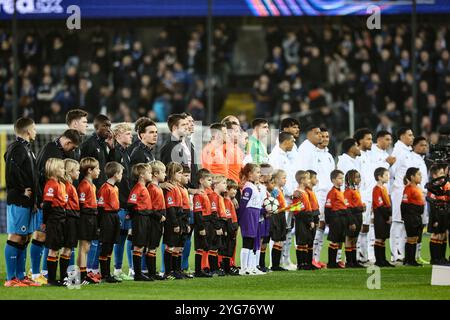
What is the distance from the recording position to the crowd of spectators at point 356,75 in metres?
22.1

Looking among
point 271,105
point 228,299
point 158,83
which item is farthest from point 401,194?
point 158,83

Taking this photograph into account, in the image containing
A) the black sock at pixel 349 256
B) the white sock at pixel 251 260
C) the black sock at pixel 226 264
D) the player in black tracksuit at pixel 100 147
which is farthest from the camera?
the black sock at pixel 349 256

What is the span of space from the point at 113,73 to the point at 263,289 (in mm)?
12928

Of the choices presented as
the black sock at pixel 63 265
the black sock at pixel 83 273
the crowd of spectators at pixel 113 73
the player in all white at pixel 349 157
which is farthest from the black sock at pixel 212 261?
the crowd of spectators at pixel 113 73

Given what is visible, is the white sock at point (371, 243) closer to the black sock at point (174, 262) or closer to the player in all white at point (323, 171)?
the player in all white at point (323, 171)

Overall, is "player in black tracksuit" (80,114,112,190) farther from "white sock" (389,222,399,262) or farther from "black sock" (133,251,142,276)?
"white sock" (389,222,399,262)

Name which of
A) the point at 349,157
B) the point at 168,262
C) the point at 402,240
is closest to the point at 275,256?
Result: the point at 168,262

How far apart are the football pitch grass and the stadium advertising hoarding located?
8.83 m

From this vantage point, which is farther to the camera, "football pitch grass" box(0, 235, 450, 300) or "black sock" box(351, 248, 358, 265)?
"black sock" box(351, 248, 358, 265)

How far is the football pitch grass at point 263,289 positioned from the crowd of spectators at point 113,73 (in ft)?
31.9

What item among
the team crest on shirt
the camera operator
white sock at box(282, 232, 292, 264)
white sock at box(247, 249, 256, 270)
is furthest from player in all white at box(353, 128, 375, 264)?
the team crest on shirt

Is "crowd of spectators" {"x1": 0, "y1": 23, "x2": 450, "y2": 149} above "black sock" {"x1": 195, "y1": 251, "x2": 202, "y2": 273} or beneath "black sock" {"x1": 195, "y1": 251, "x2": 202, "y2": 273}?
above

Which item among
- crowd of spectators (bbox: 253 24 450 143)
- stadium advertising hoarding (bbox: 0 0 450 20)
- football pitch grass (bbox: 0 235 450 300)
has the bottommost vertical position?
football pitch grass (bbox: 0 235 450 300)

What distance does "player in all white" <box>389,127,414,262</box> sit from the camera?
49.5 feet
